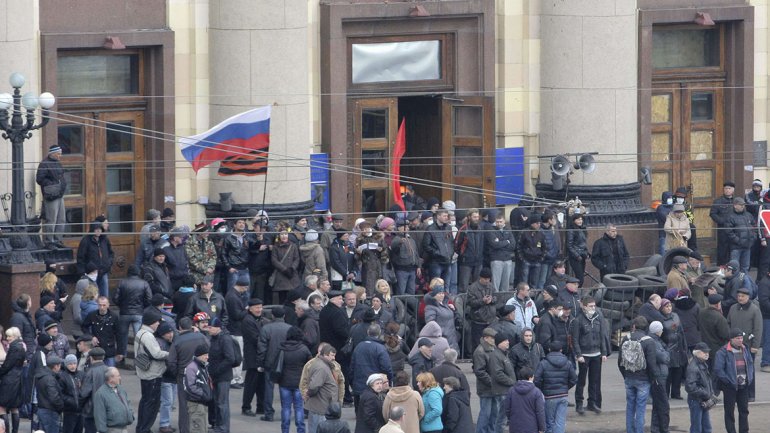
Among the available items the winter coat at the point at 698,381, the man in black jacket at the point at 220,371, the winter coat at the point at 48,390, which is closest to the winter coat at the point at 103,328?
the man in black jacket at the point at 220,371

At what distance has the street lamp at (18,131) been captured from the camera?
28.6 meters

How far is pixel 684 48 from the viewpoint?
125 feet

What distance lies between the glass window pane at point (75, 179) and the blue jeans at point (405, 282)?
17.7ft

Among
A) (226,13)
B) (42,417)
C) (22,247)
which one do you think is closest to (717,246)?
(226,13)

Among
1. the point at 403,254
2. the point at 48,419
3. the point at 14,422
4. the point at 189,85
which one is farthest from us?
the point at 189,85

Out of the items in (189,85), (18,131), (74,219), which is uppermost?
(189,85)

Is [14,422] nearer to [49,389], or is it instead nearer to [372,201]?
[49,389]

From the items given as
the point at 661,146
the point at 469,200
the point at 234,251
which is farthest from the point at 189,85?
the point at 661,146

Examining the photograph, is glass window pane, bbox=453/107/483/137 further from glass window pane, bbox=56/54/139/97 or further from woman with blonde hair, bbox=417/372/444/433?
woman with blonde hair, bbox=417/372/444/433

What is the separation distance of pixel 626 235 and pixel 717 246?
5.61ft

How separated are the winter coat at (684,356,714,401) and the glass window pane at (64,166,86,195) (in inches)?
431

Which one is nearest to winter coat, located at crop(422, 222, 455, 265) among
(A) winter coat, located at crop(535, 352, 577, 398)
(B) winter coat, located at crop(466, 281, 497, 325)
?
(B) winter coat, located at crop(466, 281, 497, 325)

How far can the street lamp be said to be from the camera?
28562mm

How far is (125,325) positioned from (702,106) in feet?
47.3
